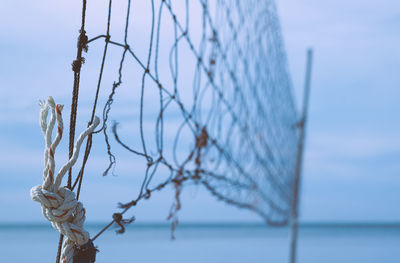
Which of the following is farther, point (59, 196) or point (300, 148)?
point (300, 148)

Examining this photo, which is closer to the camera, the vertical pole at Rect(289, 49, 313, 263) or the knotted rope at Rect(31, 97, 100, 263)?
the knotted rope at Rect(31, 97, 100, 263)

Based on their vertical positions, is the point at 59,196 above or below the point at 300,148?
below

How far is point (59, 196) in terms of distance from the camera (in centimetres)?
105

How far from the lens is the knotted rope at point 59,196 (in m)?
1.04

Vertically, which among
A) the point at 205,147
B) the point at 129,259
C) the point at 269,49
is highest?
the point at 269,49

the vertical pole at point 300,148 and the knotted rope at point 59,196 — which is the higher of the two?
the vertical pole at point 300,148

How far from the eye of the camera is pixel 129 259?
10.5 meters

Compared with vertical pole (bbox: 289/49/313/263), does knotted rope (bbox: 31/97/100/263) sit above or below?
below

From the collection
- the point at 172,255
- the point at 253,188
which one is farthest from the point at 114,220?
the point at 172,255

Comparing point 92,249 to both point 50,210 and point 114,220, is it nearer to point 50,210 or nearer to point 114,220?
point 50,210

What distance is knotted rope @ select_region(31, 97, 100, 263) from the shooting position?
1.04 metres

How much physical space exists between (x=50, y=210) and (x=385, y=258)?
12792mm

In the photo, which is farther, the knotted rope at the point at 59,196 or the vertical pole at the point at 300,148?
the vertical pole at the point at 300,148

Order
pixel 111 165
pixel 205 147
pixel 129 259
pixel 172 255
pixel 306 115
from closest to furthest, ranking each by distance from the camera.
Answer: pixel 111 165
pixel 205 147
pixel 306 115
pixel 129 259
pixel 172 255
